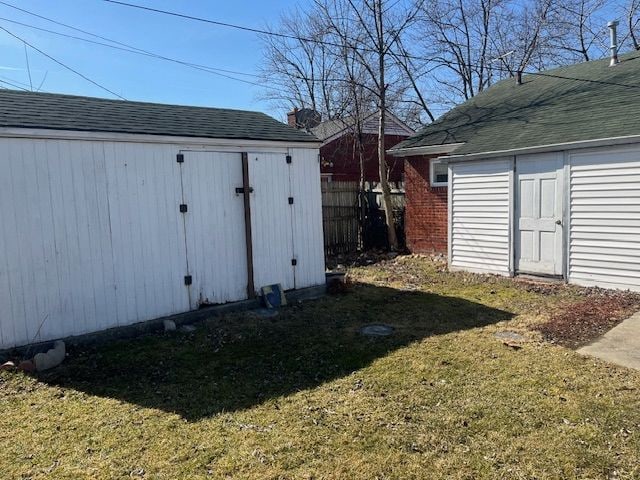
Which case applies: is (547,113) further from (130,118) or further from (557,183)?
→ (130,118)

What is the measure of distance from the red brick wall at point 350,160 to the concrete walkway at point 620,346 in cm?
1552

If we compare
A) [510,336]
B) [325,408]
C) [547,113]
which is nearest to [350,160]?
[547,113]

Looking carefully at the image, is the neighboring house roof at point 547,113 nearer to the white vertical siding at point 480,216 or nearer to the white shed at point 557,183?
the white shed at point 557,183

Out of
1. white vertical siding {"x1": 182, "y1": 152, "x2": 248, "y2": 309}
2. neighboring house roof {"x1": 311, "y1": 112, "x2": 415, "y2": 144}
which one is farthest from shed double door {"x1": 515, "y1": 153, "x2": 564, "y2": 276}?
neighboring house roof {"x1": 311, "y1": 112, "x2": 415, "y2": 144}

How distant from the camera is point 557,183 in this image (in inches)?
334

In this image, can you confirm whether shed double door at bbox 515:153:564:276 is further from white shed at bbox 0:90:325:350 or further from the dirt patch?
white shed at bbox 0:90:325:350

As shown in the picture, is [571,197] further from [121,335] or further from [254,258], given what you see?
[121,335]

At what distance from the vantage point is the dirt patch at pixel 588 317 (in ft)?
18.8

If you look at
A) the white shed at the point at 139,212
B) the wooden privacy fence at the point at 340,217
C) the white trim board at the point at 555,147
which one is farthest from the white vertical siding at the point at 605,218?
the wooden privacy fence at the point at 340,217

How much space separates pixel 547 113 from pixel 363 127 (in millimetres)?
9946

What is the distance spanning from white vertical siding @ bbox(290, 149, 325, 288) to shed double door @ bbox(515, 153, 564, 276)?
12.4ft

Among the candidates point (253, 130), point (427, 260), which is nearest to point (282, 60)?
point (427, 260)

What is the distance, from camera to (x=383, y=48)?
43.5 ft

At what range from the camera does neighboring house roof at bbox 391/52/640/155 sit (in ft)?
27.9
